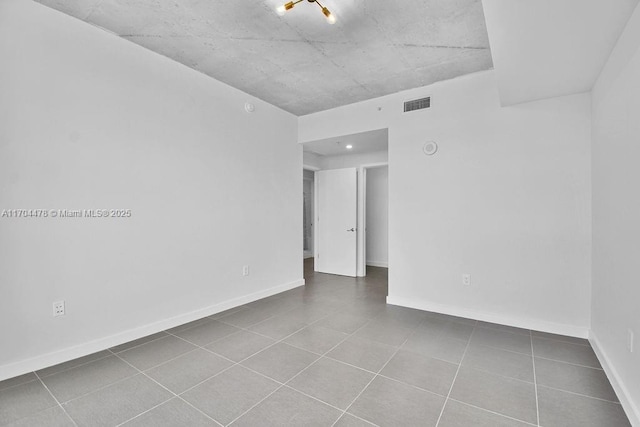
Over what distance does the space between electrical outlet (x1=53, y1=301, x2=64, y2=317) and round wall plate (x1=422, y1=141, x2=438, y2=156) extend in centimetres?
401

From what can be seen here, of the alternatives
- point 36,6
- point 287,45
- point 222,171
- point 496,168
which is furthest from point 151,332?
point 496,168

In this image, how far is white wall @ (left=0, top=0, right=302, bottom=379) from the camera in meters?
2.20

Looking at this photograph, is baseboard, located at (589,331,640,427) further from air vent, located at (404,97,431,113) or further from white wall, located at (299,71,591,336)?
air vent, located at (404,97,431,113)

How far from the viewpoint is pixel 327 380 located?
2135mm

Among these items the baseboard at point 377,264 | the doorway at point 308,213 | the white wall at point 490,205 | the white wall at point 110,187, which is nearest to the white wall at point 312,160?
the doorway at point 308,213

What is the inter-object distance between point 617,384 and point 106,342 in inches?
157

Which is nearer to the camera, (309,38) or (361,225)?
(309,38)

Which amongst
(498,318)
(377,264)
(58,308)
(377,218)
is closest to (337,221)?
(377,218)

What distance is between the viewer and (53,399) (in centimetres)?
192

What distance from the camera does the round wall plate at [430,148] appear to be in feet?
11.9

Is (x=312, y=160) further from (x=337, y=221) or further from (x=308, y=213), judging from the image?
(x=308, y=213)

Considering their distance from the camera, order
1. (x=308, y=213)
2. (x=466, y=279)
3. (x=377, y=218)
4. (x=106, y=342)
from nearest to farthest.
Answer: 1. (x=106, y=342)
2. (x=466, y=279)
3. (x=377, y=218)
4. (x=308, y=213)

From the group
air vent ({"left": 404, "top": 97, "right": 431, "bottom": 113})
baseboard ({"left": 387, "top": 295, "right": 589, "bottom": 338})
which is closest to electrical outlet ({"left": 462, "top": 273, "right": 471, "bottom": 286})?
baseboard ({"left": 387, "top": 295, "right": 589, "bottom": 338})

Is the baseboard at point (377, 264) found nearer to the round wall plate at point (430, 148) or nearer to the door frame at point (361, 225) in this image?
the door frame at point (361, 225)
